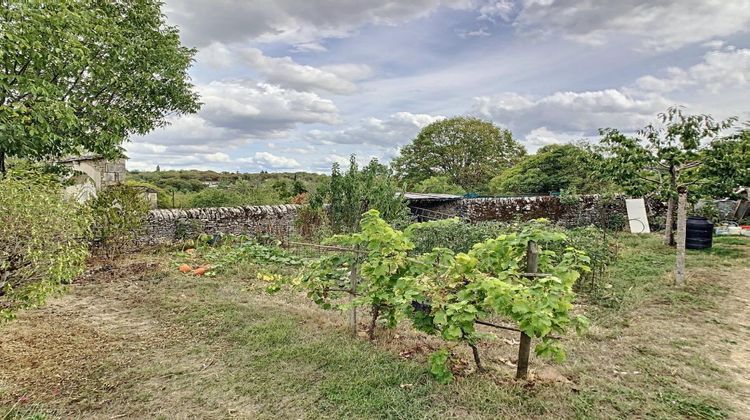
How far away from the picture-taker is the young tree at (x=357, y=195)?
762 cm

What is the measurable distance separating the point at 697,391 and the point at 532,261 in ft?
4.91

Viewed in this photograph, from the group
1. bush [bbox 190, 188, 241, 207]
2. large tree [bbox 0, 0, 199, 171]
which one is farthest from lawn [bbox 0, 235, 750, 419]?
bush [bbox 190, 188, 241, 207]

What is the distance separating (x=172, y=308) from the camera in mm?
4664

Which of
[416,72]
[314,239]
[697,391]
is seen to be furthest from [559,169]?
[697,391]

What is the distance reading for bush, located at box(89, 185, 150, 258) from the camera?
7.20m

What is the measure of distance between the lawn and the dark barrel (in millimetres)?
4084

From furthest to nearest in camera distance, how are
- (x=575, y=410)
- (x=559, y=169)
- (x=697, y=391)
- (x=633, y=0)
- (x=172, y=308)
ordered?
(x=559, y=169), (x=633, y=0), (x=172, y=308), (x=697, y=391), (x=575, y=410)

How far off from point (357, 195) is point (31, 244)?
529 cm

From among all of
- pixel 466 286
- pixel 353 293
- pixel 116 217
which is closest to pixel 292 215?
pixel 116 217

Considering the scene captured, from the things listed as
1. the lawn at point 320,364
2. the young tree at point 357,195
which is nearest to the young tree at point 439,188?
the young tree at point 357,195

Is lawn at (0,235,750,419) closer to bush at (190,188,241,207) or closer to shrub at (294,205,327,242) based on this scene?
shrub at (294,205,327,242)

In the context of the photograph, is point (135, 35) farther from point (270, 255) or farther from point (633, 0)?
point (633, 0)

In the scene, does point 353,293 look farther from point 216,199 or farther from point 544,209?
point 544,209

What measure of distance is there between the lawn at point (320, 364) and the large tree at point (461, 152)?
21195 mm
